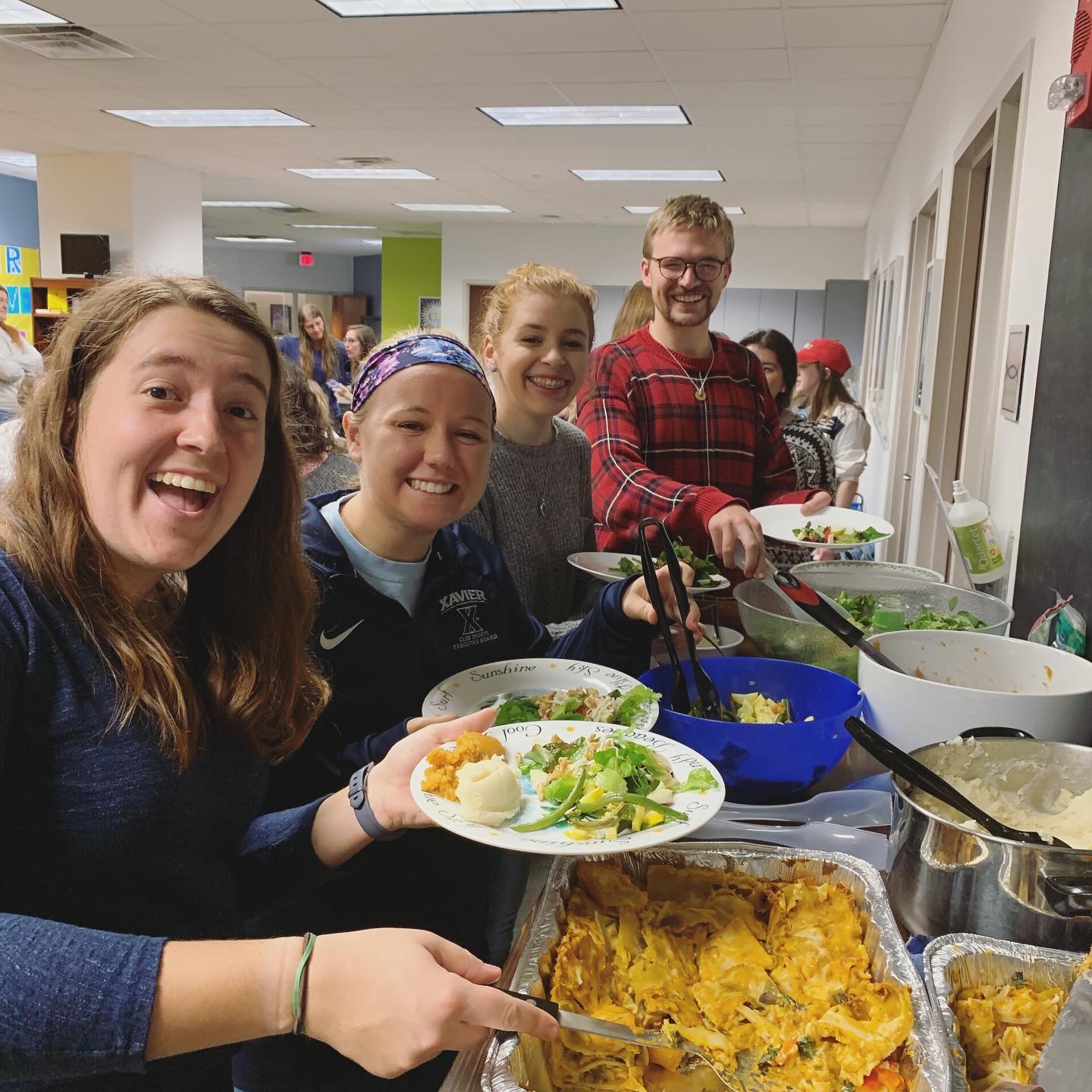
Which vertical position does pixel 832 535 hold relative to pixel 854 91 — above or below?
below

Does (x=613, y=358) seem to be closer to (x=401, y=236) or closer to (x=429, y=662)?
(x=429, y=662)

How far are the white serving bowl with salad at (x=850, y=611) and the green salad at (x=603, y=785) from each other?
0.51m

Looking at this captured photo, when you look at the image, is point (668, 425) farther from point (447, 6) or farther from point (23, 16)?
point (23, 16)

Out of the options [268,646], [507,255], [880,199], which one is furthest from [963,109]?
[507,255]

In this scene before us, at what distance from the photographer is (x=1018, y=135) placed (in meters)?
2.25

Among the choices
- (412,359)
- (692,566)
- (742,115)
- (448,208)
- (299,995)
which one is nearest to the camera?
(299,995)

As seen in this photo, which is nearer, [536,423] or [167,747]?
[167,747]

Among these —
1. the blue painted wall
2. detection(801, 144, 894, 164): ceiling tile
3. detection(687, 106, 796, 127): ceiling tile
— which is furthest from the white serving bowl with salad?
the blue painted wall

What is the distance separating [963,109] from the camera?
3.36m

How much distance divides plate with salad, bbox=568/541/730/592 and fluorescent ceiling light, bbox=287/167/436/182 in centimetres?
728

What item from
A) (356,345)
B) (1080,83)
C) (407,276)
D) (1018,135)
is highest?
(407,276)

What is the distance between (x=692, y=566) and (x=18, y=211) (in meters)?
11.0

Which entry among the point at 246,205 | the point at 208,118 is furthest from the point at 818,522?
the point at 246,205

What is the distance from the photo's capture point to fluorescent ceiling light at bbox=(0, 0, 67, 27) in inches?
182
